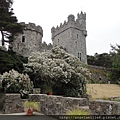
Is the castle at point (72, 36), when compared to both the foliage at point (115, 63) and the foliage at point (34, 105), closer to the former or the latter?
the foliage at point (115, 63)

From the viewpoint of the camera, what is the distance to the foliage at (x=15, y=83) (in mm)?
12341

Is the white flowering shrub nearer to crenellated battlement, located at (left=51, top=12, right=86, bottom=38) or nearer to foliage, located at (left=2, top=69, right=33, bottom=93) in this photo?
foliage, located at (left=2, top=69, right=33, bottom=93)

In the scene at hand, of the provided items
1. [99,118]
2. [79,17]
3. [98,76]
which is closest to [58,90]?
[99,118]

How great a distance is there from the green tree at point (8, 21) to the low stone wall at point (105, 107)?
15.6 meters

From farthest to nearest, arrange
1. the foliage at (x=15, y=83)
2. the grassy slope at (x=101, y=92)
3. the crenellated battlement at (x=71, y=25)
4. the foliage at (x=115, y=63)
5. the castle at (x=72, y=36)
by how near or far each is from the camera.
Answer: the crenellated battlement at (x=71, y=25) → the castle at (x=72, y=36) → the foliage at (x=115, y=63) → the grassy slope at (x=101, y=92) → the foliage at (x=15, y=83)

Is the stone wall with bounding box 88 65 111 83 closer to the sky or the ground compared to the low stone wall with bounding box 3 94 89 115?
closer to the sky

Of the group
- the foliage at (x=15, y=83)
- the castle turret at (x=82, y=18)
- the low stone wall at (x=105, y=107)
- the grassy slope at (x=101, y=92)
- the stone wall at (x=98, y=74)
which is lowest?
the grassy slope at (x=101, y=92)

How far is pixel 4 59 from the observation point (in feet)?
52.6

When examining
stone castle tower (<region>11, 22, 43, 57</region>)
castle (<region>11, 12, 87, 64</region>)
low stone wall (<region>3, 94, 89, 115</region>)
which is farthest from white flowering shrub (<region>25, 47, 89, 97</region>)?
castle (<region>11, 12, 87, 64</region>)

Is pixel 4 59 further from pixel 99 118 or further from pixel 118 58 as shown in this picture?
pixel 118 58

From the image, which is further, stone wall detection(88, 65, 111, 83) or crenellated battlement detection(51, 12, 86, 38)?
crenellated battlement detection(51, 12, 86, 38)

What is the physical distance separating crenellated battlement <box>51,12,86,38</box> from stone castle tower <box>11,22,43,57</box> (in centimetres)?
1270

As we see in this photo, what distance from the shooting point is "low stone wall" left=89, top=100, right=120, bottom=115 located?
4.93m

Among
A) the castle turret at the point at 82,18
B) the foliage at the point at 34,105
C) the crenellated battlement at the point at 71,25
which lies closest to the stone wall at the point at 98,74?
the crenellated battlement at the point at 71,25
